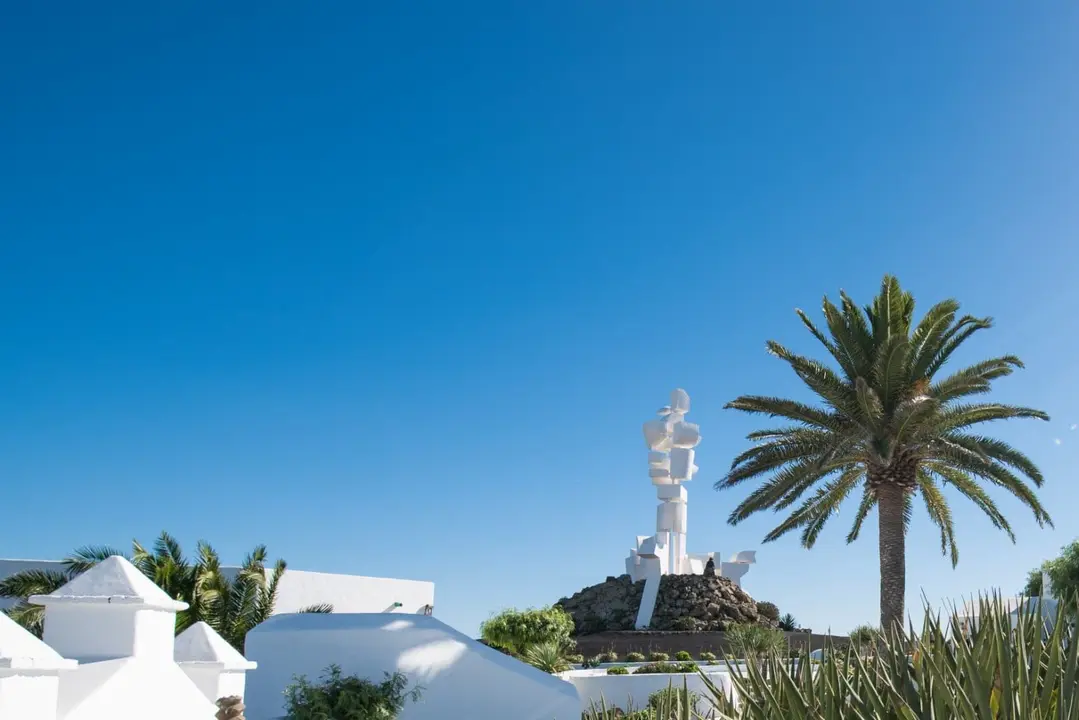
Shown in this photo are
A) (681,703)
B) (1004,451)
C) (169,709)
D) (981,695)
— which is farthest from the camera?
(1004,451)

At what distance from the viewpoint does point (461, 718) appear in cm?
1507

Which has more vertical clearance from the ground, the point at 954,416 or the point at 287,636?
the point at 954,416

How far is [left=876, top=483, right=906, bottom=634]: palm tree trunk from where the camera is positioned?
1967 cm

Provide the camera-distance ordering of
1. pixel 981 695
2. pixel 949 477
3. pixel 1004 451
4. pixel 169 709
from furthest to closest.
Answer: pixel 949 477, pixel 1004 451, pixel 169 709, pixel 981 695

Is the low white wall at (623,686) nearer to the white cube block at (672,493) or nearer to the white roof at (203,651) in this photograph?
the white roof at (203,651)

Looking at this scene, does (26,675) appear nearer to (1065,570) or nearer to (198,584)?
(198,584)

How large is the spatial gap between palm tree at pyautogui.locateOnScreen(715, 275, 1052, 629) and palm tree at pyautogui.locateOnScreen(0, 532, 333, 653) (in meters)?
10.0

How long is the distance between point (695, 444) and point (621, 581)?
5062 millimetres

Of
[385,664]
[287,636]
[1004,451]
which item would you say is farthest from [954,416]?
[287,636]

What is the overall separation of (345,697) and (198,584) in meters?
6.72

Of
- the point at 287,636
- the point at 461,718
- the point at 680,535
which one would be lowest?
the point at 461,718

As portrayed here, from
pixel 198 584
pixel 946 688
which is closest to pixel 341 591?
pixel 198 584

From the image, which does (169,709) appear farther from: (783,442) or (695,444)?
(695,444)

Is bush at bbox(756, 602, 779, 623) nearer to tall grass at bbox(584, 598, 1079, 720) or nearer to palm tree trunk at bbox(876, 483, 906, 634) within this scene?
palm tree trunk at bbox(876, 483, 906, 634)
